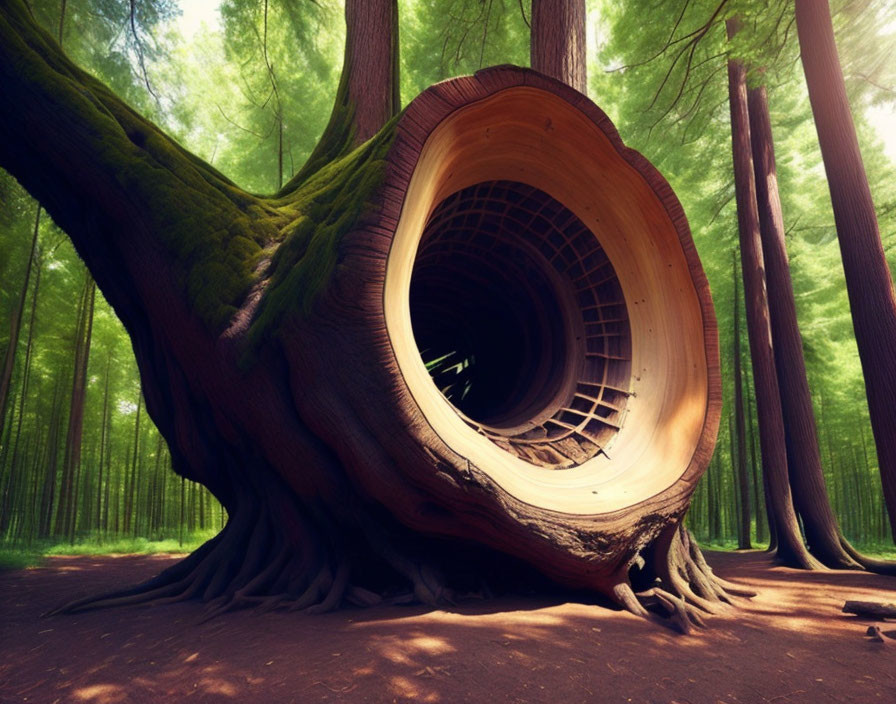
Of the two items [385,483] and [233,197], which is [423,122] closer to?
[233,197]

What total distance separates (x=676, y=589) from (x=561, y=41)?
4648 millimetres

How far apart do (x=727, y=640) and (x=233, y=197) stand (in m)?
3.89

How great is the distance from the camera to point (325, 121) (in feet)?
32.2

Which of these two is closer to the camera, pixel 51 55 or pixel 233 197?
pixel 51 55

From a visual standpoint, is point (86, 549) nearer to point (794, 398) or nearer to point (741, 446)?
point (794, 398)

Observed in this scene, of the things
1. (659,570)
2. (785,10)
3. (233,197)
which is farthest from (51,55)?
(785,10)

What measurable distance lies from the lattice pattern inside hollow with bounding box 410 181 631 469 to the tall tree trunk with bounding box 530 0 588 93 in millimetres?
1463

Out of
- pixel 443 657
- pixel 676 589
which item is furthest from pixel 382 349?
pixel 676 589

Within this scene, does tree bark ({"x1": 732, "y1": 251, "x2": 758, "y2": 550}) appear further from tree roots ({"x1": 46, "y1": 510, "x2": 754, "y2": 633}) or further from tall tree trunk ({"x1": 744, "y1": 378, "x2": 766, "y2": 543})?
tree roots ({"x1": 46, "y1": 510, "x2": 754, "y2": 633})

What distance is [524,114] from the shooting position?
336 cm

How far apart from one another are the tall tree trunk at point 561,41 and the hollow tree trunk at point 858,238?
1.76 meters

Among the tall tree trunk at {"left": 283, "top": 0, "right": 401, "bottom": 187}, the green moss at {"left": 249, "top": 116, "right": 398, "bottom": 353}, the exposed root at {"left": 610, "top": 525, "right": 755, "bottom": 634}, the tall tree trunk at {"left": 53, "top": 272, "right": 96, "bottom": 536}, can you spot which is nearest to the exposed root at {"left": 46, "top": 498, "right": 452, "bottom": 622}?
the exposed root at {"left": 610, "top": 525, "right": 755, "bottom": 634}

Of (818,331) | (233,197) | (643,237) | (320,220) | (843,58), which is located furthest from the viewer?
(818,331)

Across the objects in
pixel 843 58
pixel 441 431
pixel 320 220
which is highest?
pixel 843 58
